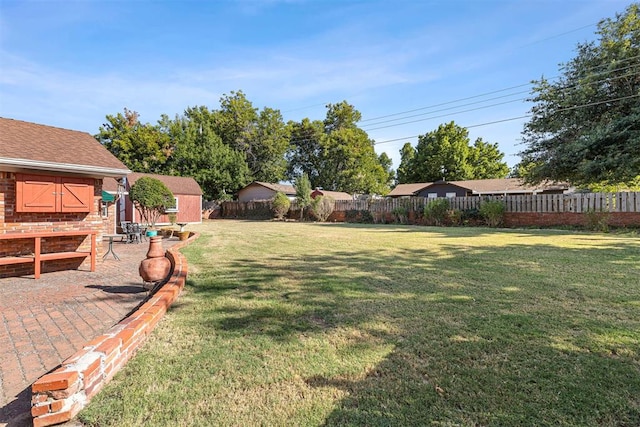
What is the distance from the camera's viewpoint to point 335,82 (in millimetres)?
21453

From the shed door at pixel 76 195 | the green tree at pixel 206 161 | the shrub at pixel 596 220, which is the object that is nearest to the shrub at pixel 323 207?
the green tree at pixel 206 161

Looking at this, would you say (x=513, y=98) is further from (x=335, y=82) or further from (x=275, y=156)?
(x=275, y=156)

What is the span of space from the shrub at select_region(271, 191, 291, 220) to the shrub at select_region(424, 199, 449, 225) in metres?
11.2

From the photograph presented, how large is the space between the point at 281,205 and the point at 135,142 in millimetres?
16857

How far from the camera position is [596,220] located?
1223 cm

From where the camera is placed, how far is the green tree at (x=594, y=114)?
12.3 metres

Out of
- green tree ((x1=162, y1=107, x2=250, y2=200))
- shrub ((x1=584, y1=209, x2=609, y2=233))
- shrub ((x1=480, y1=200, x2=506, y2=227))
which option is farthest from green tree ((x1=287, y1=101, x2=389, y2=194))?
shrub ((x1=584, y1=209, x2=609, y2=233))

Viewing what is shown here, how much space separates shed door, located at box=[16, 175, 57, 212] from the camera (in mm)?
5719

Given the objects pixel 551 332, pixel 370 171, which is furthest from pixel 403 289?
pixel 370 171

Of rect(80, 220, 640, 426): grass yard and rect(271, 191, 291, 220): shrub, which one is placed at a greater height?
rect(271, 191, 291, 220): shrub

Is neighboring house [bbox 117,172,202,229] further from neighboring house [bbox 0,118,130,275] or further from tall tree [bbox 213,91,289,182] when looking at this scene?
neighboring house [bbox 0,118,130,275]

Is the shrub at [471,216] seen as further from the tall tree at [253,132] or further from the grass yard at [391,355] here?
the tall tree at [253,132]

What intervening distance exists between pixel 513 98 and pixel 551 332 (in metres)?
21.2

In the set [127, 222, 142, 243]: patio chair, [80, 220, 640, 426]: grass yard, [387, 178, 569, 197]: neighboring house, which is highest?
[387, 178, 569, 197]: neighboring house
